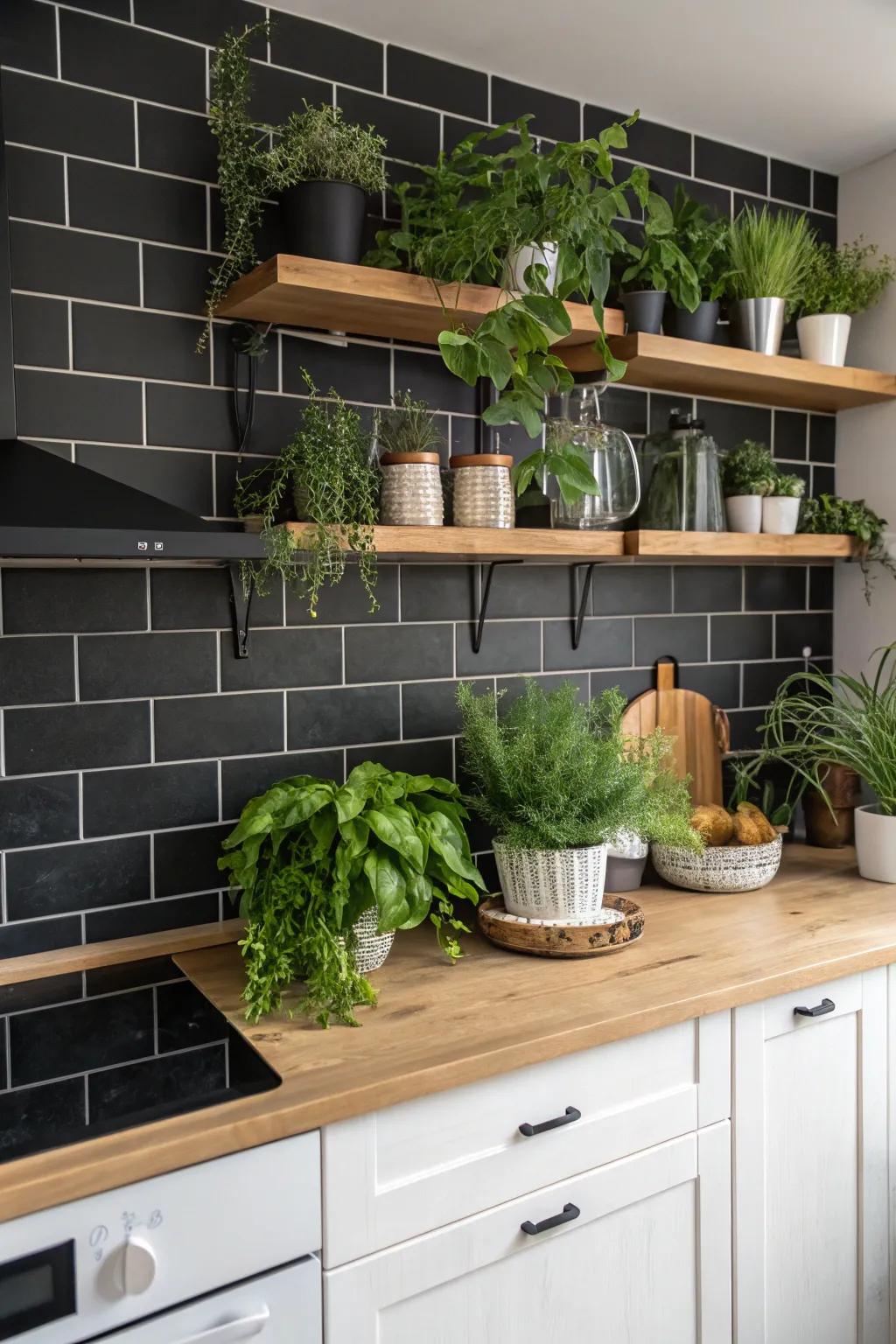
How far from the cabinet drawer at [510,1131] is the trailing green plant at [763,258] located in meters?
1.45

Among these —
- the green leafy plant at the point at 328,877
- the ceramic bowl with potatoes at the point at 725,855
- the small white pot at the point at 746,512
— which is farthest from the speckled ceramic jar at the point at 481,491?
the ceramic bowl with potatoes at the point at 725,855

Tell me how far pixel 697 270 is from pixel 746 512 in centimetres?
48

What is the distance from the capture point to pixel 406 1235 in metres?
1.29

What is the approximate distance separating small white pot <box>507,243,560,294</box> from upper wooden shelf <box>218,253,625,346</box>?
3cm

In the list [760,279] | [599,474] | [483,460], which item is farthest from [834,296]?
[483,460]

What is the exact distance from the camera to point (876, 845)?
2.09 meters

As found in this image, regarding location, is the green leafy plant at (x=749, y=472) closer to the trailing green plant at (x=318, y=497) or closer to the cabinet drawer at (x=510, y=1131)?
the trailing green plant at (x=318, y=497)

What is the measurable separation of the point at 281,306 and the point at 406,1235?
1349mm

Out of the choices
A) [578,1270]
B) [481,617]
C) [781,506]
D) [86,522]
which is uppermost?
[781,506]

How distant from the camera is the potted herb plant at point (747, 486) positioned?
7.16 ft

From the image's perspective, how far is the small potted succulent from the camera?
86.8 inches

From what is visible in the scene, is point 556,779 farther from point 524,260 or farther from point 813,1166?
point 524,260

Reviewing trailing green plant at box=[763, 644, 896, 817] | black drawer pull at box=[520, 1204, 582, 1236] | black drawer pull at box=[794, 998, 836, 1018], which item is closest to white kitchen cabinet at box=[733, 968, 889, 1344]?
black drawer pull at box=[794, 998, 836, 1018]

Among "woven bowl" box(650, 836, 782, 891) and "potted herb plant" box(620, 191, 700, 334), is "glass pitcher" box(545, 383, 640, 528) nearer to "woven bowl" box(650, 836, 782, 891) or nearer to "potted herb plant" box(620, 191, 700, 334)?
"potted herb plant" box(620, 191, 700, 334)
